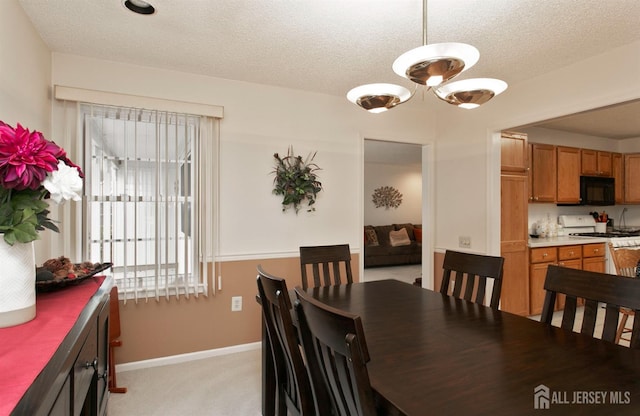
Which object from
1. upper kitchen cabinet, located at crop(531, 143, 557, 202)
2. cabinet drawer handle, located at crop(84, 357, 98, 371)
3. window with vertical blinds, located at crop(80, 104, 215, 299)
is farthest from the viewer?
upper kitchen cabinet, located at crop(531, 143, 557, 202)

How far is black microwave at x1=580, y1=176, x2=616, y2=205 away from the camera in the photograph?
16.0ft

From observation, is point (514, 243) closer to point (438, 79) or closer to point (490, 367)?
point (438, 79)

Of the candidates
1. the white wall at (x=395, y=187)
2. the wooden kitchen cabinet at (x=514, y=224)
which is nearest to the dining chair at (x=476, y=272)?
the wooden kitchen cabinet at (x=514, y=224)

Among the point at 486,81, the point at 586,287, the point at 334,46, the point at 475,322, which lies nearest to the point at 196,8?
the point at 334,46

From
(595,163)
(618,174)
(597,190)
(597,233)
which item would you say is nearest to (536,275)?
(597,233)

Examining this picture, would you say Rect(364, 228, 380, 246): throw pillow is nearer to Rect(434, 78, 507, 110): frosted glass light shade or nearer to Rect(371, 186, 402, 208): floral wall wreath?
Rect(371, 186, 402, 208): floral wall wreath

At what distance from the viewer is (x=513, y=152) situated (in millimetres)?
3842

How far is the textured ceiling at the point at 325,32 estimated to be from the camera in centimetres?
197

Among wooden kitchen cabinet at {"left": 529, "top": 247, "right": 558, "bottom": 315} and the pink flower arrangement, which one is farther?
wooden kitchen cabinet at {"left": 529, "top": 247, "right": 558, "bottom": 315}

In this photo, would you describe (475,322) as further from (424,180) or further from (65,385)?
(424,180)

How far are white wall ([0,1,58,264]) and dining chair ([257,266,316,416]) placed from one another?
1634 mm

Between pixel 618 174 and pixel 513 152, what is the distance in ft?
9.12

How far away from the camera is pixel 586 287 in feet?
5.10

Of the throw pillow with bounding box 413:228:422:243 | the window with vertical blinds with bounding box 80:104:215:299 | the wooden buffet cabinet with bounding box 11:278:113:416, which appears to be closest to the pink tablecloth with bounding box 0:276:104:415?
the wooden buffet cabinet with bounding box 11:278:113:416
